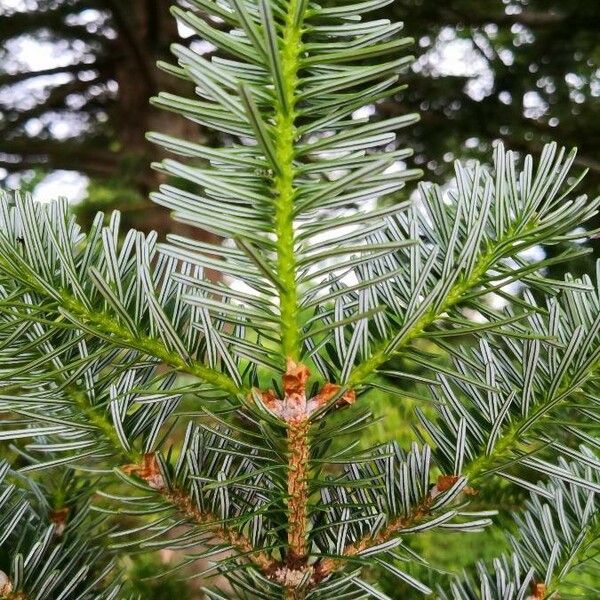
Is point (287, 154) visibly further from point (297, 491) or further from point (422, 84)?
point (422, 84)

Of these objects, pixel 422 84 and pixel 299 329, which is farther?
pixel 422 84

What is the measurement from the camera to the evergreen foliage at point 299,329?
19 cm

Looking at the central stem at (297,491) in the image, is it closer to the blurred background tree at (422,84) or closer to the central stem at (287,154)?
the central stem at (287,154)

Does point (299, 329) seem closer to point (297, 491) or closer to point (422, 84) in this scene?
point (297, 491)

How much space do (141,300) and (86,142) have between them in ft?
5.47

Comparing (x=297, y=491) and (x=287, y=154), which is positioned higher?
(x=287, y=154)

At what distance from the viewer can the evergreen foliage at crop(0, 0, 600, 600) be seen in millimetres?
193

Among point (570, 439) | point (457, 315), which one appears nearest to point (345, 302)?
point (457, 315)

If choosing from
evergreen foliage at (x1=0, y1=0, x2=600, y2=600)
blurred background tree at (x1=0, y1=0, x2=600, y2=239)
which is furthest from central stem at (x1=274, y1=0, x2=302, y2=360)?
blurred background tree at (x1=0, y1=0, x2=600, y2=239)

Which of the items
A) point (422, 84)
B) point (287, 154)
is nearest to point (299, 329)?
point (287, 154)

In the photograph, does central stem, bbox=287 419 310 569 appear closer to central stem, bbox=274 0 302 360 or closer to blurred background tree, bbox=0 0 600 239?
central stem, bbox=274 0 302 360

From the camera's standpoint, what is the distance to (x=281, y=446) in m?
0.22

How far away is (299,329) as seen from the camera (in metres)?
0.22

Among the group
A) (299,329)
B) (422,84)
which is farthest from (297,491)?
(422,84)
